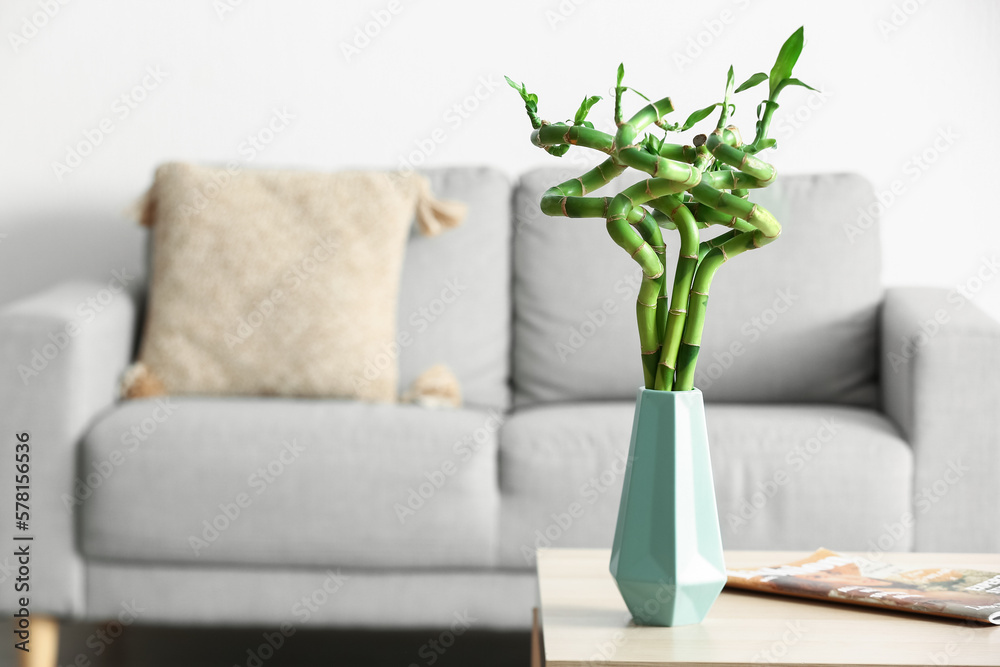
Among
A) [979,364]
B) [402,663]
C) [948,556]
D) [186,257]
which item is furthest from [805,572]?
[186,257]

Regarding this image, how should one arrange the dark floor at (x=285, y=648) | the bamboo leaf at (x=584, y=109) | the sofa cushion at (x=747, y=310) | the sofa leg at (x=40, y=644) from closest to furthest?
the bamboo leaf at (x=584, y=109) < the sofa leg at (x=40, y=644) < the dark floor at (x=285, y=648) < the sofa cushion at (x=747, y=310)

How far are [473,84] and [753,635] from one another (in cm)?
189

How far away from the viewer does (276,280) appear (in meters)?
1.89

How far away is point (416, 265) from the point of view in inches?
80.1

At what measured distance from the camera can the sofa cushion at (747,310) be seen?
194cm

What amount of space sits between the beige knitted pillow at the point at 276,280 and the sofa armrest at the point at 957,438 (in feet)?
3.38

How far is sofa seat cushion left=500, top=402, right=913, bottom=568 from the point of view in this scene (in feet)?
5.04

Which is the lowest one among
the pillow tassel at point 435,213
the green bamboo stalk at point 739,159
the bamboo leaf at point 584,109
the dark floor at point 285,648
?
the dark floor at point 285,648

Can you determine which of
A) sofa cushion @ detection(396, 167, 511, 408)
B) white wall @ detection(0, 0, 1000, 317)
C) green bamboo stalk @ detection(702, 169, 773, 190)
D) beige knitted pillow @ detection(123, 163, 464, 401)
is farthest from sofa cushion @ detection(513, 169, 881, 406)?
green bamboo stalk @ detection(702, 169, 773, 190)

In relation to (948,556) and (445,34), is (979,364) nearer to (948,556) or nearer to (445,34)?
(948,556)

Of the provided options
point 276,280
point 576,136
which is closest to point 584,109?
point 576,136

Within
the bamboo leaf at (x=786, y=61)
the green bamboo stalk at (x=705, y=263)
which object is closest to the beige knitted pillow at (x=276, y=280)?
the green bamboo stalk at (x=705, y=263)

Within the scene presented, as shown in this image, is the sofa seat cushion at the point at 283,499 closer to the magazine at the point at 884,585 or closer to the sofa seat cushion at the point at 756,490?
the sofa seat cushion at the point at 756,490

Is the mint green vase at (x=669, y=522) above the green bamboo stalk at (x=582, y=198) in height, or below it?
below
